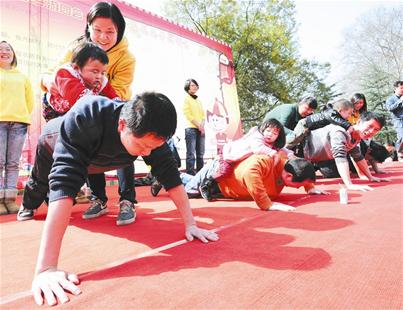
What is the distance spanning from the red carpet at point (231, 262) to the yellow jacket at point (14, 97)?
1.15m

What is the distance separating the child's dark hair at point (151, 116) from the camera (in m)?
1.11

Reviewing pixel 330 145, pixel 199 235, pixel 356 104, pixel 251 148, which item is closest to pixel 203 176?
pixel 251 148

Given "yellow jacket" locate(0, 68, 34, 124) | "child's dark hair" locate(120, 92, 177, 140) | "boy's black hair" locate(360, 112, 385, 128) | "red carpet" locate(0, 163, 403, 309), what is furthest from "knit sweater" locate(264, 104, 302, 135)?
"child's dark hair" locate(120, 92, 177, 140)

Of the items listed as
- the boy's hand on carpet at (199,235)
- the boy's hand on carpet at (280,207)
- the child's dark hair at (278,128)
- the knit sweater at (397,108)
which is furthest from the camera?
the knit sweater at (397,108)

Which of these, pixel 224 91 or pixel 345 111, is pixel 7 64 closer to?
pixel 345 111

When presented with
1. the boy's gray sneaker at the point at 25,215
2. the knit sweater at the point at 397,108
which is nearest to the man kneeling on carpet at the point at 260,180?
the boy's gray sneaker at the point at 25,215

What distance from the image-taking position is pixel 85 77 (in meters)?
1.77

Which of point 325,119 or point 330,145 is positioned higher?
point 325,119

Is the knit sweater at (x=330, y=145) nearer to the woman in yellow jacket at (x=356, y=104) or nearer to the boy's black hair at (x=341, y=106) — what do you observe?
the boy's black hair at (x=341, y=106)

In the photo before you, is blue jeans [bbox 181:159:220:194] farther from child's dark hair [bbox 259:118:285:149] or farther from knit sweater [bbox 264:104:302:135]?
knit sweater [bbox 264:104:302:135]

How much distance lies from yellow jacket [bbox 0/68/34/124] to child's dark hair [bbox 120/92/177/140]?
2.04 m

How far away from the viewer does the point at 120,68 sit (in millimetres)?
2074

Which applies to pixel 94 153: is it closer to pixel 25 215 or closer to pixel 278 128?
pixel 25 215

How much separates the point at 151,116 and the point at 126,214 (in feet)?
3.02
